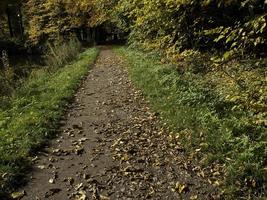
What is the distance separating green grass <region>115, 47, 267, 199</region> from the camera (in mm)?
5285

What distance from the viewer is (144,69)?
14.5m

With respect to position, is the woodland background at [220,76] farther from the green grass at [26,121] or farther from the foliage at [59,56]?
the green grass at [26,121]

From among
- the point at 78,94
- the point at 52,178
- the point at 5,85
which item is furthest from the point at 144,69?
the point at 52,178

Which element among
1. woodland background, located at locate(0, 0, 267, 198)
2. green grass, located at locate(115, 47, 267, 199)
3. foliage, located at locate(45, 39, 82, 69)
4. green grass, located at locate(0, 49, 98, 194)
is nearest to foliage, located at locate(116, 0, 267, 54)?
woodland background, located at locate(0, 0, 267, 198)

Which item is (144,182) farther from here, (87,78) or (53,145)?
(87,78)

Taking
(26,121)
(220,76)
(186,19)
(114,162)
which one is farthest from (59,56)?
(114,162)

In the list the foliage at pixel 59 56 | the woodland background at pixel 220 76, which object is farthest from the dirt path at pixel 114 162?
the foliage at pixel 59 56

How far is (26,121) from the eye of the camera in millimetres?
8133

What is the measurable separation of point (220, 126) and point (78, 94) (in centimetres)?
576

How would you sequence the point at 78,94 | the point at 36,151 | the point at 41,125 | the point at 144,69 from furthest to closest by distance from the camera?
the point at 144,69 < the point at 78,94 < the point at 41,125 < the point at 36,151

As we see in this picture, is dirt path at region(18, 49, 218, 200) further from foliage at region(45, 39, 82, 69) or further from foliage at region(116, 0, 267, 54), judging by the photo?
foliage at region(45, 39, 82, 69)

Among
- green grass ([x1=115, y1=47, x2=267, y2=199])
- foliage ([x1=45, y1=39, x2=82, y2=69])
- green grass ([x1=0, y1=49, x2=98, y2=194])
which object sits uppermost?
green grass ([x1=115, y1=47, x2=267, y2=199])

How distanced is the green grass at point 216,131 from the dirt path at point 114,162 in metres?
0.32

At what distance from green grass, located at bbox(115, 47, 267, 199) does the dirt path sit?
0.32 metres
